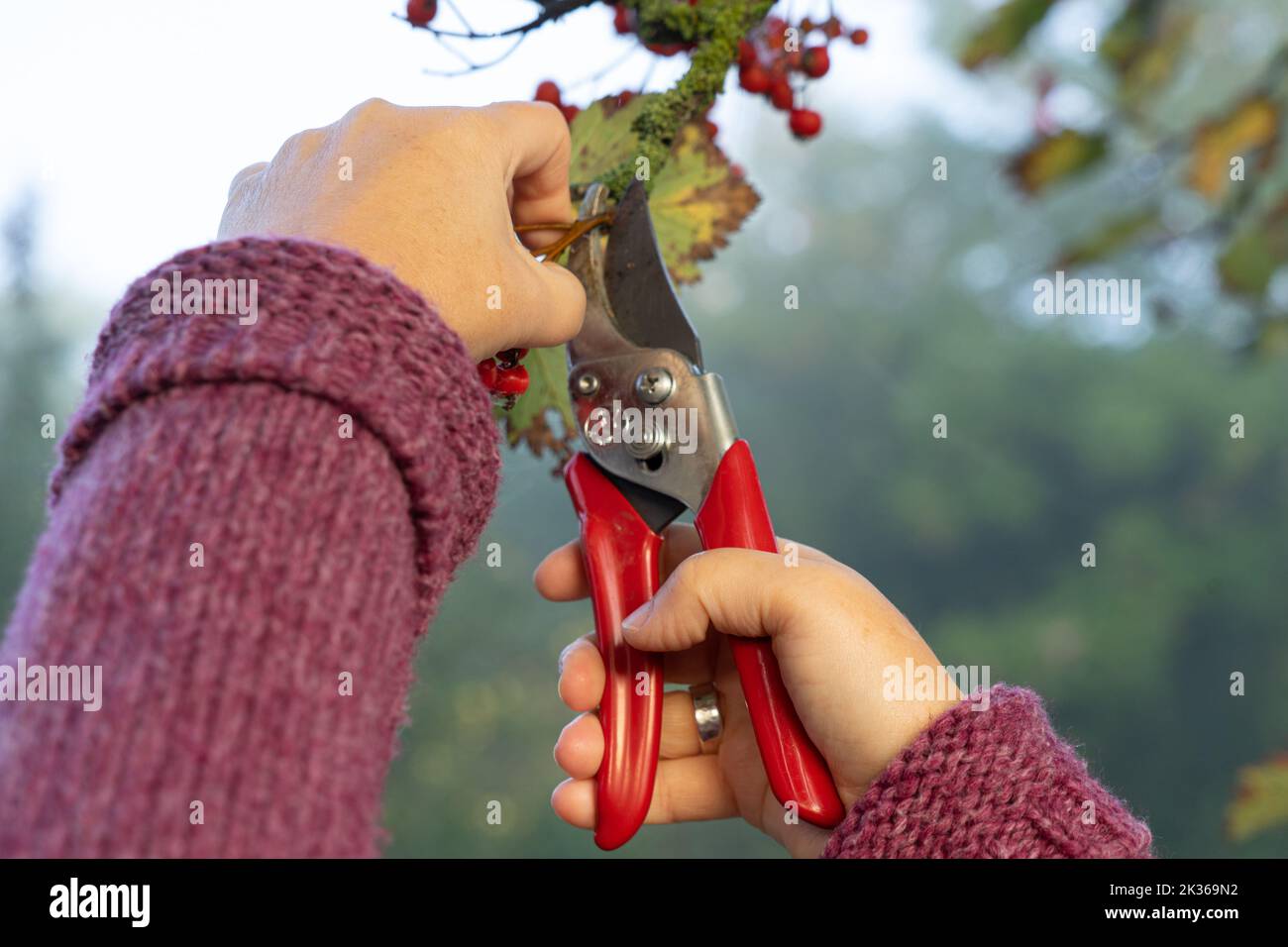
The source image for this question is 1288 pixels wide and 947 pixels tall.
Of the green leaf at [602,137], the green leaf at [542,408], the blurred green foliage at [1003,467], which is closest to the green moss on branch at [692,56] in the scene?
the green leaf at [602,137]

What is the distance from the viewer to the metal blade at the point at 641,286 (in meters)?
0.49

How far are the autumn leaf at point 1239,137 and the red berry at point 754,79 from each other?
0.39m

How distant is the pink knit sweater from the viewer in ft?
0.85

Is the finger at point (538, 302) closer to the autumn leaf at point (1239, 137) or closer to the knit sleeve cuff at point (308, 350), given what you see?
the knit sleeve cuff at point (308, 350)

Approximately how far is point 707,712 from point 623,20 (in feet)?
1.20

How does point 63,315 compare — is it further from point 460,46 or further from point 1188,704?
point 1188,704

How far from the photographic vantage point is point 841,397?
165cm

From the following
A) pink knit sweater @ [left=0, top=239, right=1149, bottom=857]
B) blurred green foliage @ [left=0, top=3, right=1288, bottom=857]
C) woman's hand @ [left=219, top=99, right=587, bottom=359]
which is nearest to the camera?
pink knit sweater @ [left=0, top=239, right=1149, bottom=857]

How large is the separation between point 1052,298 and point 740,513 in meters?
0.77

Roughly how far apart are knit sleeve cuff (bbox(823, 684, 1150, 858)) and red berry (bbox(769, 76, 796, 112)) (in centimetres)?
32

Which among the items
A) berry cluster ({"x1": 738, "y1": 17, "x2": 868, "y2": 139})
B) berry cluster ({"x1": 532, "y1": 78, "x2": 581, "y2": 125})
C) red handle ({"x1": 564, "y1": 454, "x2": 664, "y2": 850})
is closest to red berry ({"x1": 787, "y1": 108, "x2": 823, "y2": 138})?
berry cluster ({"x1": 738, "y1": 17, "x2": 868, "y2": 139})

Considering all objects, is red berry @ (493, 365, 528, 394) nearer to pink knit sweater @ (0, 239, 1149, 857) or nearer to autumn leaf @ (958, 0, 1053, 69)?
pink knit sweater @ (0, 239, 1149, 857)

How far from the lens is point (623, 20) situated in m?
0.51

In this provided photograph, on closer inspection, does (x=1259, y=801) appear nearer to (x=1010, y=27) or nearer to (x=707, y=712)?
(x=707, y=712)
